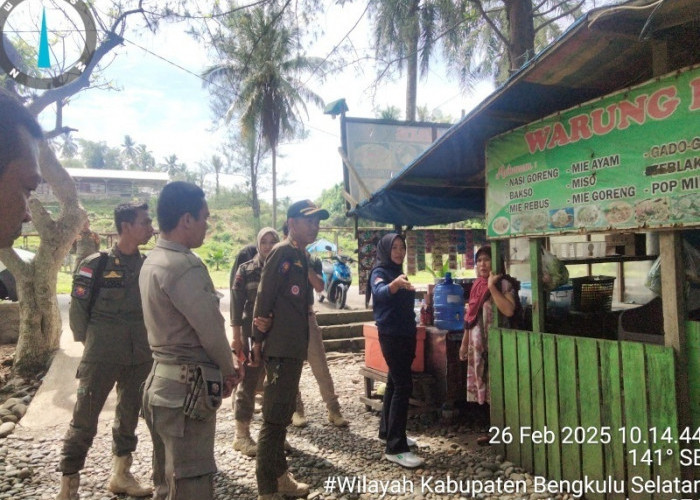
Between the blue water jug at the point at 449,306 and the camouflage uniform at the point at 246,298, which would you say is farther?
the blue water jug at the point at 449,306

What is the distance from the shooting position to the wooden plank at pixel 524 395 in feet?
12.0

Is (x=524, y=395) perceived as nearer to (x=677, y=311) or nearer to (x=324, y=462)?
(x=677, y=311)

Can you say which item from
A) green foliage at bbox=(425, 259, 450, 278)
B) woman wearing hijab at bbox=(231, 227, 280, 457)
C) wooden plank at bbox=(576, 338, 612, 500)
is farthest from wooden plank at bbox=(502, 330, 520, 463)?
green foliage at bbox=(425, 259, 450, 278)

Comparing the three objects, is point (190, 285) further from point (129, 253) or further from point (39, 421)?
point (39, 421)

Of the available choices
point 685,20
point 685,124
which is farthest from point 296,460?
point 685,20

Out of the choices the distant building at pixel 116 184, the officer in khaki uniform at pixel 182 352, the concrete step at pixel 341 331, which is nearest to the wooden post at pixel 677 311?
the officer in khaki uniform at pixel 182 352

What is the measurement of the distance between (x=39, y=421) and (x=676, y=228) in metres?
6.08

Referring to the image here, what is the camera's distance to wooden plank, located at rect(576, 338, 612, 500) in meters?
3.11

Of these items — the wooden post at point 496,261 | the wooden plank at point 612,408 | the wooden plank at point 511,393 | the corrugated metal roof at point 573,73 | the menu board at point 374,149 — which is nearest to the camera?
the corrugated metal roof at point 573,73

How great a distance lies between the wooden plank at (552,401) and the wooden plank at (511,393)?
0.29 metres

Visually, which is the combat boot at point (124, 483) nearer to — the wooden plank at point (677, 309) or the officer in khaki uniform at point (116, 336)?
the officer in khaki uniform at point (116, 336)

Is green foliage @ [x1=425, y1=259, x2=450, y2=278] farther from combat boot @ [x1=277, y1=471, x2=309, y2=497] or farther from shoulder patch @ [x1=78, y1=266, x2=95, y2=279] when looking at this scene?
shoulder patch @ [x1=78, y1=266, x2=95, y2=279]

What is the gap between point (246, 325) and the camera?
4562 mm

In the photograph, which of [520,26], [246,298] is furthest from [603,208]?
[520,26]
